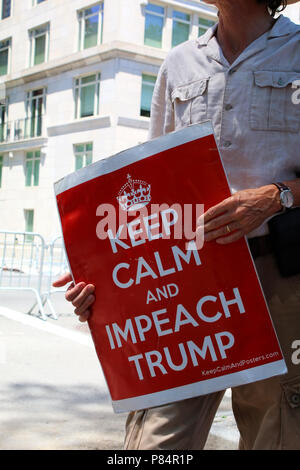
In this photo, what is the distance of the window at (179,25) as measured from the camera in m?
22.8

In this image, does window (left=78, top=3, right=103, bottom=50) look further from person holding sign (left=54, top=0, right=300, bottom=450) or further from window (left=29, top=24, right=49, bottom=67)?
person holding sign (left=54, top=0, right=300, bottom=450)

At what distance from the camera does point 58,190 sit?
1605 mm

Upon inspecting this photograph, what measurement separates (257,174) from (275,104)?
183 mm

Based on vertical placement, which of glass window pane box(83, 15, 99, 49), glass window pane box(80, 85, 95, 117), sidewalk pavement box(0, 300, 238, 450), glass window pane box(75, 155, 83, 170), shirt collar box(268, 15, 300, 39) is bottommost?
sidewalk pavement box(0, 300, 238, 450)

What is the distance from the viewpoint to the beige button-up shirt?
1558 millimetres

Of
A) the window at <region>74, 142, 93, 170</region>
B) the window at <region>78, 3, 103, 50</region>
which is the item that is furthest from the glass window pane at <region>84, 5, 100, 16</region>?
the window at <region>74, 142, 93, 170</region>

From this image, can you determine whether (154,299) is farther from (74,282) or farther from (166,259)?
(74,282)

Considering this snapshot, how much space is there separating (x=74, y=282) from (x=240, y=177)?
0.50m

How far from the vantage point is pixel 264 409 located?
5.14 ft

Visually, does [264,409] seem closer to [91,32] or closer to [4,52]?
[4,52]

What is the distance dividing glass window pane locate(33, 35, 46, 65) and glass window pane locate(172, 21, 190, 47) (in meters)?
4.81

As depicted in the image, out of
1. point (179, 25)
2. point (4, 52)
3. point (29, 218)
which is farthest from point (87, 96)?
point (4, 52)

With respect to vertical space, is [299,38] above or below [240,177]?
above

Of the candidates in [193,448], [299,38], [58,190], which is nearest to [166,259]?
[58,190]
